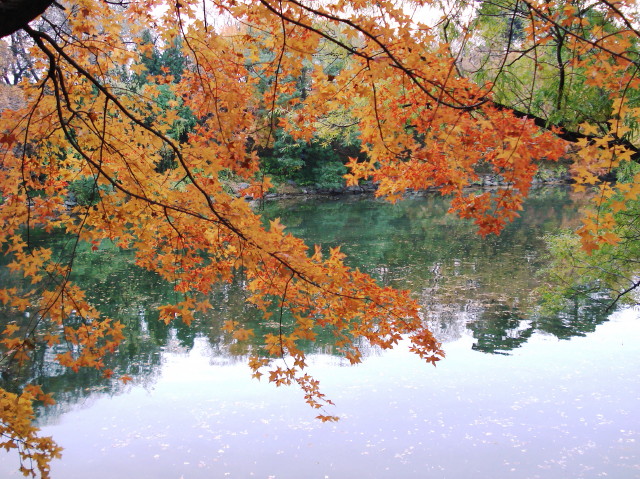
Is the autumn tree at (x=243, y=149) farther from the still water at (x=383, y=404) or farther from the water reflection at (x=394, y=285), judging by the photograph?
the water reflection at (x=394, y=285)

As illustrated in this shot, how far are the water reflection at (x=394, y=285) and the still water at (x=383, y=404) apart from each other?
0.04 metres

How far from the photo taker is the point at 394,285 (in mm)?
8531

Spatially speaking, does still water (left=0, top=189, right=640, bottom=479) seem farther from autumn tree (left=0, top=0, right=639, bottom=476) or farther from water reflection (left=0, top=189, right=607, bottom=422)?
autumn tree (left=0, top=0, right=639, bottom=476)

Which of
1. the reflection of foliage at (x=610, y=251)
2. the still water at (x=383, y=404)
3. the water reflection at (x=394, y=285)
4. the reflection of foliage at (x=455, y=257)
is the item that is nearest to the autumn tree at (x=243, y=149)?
the still water at (x=383, y=404)

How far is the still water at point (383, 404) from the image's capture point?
396 cm

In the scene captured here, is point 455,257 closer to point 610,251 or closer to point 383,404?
point 610,251

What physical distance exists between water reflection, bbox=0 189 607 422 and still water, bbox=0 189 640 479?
36 millimetres

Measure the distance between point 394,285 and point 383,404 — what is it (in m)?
3.81

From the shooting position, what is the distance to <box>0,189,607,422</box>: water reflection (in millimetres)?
5836

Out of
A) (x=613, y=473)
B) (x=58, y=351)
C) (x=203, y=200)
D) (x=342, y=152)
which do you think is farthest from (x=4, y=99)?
(x=613, y=473)

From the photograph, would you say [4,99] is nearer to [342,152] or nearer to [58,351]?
[58,351]

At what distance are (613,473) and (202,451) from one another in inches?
116

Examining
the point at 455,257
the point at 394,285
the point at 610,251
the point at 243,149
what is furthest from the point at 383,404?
the point at 455,257

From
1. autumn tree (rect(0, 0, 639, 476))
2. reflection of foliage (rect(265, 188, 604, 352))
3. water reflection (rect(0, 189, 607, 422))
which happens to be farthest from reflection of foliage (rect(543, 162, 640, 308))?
autumn tree (rect(0, 0, 639, 476))
